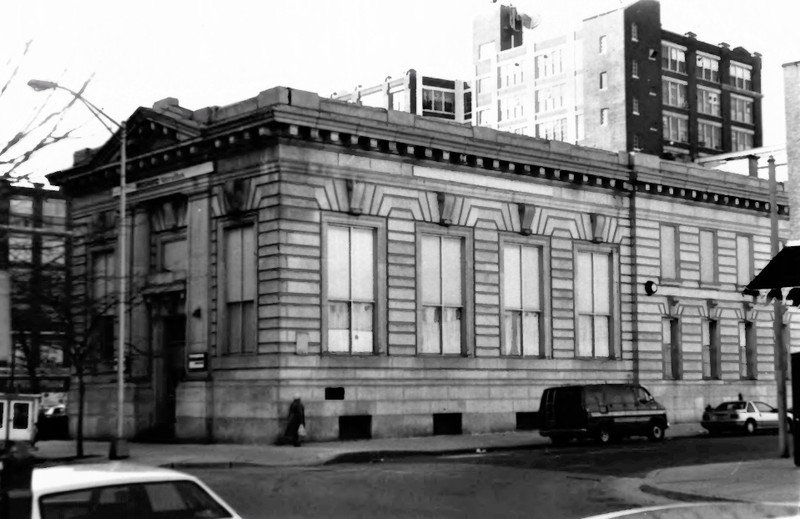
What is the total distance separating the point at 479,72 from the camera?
410ft

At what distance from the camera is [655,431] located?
39.1 metres

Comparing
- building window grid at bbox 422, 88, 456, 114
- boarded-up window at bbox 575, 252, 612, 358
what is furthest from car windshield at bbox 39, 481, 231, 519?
building window grid at bbox 422, 88, 456, 114

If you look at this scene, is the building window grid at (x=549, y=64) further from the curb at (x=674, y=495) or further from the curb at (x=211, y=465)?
the curb at (x=674, y=495)

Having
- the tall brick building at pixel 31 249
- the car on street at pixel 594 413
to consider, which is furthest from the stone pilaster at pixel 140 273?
the tall brick building at pixel 31 249

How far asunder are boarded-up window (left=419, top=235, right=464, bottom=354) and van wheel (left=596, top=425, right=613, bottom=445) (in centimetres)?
692

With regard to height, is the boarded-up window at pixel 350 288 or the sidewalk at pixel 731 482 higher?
the boarded-up window at pixel 350 288

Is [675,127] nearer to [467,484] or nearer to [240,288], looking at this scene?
[240,288]

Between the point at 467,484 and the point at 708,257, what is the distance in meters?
31.1

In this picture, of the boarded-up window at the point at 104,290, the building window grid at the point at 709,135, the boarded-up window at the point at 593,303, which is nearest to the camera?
the boarded-up window at the point at 104,290

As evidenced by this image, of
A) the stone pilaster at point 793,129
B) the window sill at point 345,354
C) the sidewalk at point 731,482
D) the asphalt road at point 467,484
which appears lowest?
the asphalt road at point 467,484

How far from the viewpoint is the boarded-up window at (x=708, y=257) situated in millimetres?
51500

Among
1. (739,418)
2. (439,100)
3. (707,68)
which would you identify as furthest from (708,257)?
(439,100)

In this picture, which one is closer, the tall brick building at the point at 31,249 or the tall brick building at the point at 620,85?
the tall brick building at the point at 31,249

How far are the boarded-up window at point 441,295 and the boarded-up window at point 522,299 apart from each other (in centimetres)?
234
